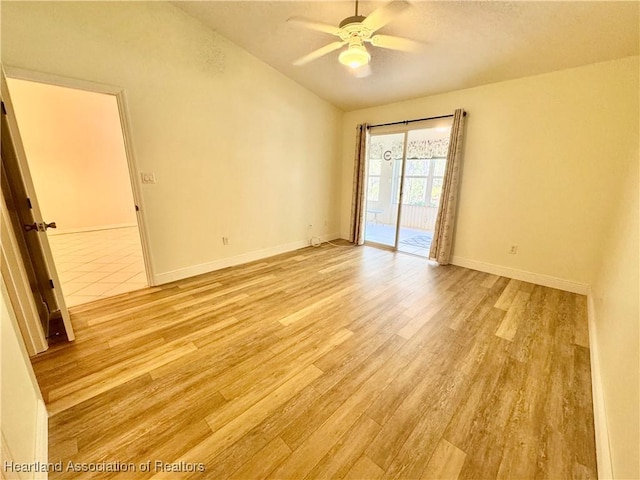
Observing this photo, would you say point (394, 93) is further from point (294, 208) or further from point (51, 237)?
point (51, 237)

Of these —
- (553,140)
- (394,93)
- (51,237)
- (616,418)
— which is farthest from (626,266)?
(51,237)

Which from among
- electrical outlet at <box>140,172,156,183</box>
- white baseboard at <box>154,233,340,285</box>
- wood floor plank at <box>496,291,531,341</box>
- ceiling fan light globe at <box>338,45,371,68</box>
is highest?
ceiling fan light globe at <box>338,45,371,68</box>

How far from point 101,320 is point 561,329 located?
416 cm

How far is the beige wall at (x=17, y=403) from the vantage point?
92cm

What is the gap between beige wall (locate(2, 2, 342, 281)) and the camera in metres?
2.20

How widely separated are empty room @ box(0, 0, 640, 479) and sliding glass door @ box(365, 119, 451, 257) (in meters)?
Answer: 1.11

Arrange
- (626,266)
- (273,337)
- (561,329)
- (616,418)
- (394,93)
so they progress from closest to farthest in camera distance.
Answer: (616,418) < (626,266) < (273,337) < (561,329) < (394,93)

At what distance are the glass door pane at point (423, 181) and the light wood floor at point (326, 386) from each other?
361cm

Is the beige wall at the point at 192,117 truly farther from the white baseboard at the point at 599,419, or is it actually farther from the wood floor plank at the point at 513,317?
the white baseboard at the point at 599,419

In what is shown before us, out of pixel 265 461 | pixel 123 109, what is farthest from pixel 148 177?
pixel 265 461

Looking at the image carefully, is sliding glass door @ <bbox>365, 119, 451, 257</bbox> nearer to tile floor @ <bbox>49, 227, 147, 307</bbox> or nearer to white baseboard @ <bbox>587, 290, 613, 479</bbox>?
white baseboard @ <bbox>587, 290, 613, 479</bbox>

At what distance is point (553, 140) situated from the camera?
115 inches

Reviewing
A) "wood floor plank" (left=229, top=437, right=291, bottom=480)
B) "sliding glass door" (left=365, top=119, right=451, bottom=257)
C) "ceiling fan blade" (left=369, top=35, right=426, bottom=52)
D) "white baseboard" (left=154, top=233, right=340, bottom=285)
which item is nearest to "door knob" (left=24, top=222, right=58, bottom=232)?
"white baseboard" (left=154, top=233, right=340, bottom=285)

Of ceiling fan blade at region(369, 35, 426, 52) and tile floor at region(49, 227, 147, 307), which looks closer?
ceiling fan blade at region(369, 35, 426, 52)
